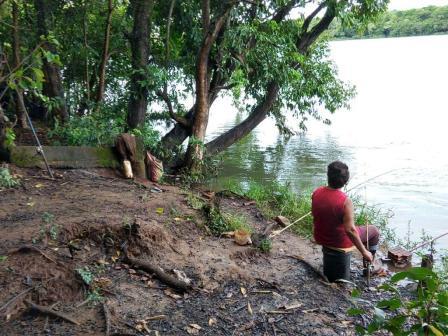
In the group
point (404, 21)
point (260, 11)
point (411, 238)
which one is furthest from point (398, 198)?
point (404, 21)

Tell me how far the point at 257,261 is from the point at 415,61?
112ft

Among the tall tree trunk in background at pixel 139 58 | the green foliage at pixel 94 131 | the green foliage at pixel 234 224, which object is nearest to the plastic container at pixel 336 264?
the green foliage at pixel 234 224

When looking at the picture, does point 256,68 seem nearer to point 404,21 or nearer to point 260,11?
point 260,11

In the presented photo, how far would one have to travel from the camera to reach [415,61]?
35094 mm

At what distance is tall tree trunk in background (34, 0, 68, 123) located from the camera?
8.67 meters

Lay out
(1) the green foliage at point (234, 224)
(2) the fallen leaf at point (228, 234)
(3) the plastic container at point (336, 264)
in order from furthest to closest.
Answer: (1) the green foliage at point (234, 224) → (2) the fallen leaf at point (228, 234) → (3) the plastic container at point (336, 264)

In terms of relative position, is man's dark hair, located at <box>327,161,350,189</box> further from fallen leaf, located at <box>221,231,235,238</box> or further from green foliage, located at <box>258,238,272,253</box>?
fallen leaf, located at <box>221,231,235,238</box>

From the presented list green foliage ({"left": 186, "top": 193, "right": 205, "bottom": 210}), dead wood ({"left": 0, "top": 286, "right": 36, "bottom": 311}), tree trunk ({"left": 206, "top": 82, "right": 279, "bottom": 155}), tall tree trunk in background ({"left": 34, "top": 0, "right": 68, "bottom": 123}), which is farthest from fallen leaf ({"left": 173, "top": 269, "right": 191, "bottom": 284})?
tree trunk ({"left": 206, "top": 82, "right": 279, "bottom": 155})

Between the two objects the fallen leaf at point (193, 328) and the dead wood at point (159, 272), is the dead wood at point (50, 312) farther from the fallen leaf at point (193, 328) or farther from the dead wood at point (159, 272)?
the dead wood at point (159, 272)

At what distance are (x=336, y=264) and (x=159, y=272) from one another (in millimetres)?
1754

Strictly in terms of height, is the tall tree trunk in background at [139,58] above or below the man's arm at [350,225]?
above

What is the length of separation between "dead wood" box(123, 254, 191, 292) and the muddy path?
0.05m

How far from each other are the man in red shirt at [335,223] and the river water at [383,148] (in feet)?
10.8

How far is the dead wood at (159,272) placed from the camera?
13.6ft
